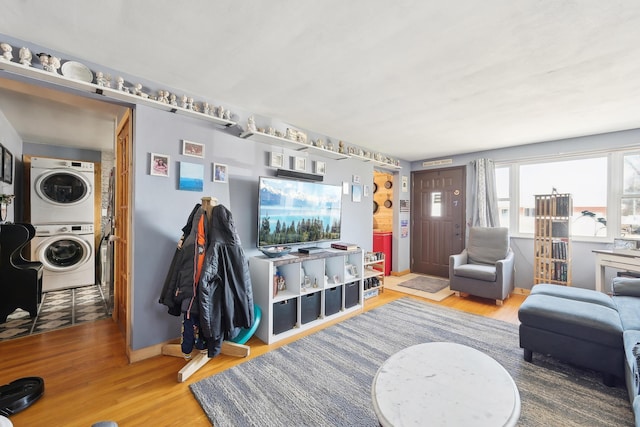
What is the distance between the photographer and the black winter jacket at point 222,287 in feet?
6.27

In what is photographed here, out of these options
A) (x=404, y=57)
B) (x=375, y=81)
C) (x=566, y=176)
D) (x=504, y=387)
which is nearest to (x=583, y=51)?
(x=404, y=57)

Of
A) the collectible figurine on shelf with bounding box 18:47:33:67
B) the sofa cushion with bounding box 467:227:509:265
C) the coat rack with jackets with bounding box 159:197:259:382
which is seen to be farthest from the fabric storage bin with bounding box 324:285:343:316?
the collectible figurine on shelf with bounding box 18:47:33:67

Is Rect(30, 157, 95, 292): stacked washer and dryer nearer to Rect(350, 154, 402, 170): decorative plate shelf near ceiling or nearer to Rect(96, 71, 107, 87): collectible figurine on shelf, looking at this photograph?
Rect(96, 71, 107, 87): collectible figurine on shelf

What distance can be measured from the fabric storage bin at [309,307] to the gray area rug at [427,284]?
2.08m

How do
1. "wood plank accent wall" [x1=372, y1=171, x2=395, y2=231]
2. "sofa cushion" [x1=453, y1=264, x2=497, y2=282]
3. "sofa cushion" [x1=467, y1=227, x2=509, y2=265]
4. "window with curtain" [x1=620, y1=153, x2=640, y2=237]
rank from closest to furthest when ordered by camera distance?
"window with curtain" [x1=620, y1=153, x2=640, y2=237], "sofa cushion" [x1=453, y1=264, x2=497, y2=282], "sofa cushion" [x1=467, y1=227, x2=509, y2=265], "wood plank accent wall" [x1=372, y1=171, x2=395, y2=231]

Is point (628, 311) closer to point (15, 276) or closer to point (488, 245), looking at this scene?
point (488, 245)

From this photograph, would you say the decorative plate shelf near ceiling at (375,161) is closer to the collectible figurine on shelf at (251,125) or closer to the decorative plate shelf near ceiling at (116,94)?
the decorative plate shelf near ceiling at (116,94)

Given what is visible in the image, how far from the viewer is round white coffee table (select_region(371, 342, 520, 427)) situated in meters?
1.03

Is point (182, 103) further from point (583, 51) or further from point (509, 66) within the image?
point (583, 51)

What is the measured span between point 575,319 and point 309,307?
221 centimetres

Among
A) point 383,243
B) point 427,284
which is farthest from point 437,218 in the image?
point 427,284

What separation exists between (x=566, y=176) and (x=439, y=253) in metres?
2.25

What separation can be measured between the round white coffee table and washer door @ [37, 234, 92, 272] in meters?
4.88

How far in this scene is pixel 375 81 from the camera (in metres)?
2.24
